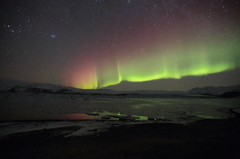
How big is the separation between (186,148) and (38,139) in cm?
668

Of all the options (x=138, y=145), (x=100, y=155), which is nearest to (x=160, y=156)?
(x=138, y=145)

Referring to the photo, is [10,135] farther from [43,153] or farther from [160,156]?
[160,156]

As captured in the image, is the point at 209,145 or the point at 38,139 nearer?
the point at 209,145

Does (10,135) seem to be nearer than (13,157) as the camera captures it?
No

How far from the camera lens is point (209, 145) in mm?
4652

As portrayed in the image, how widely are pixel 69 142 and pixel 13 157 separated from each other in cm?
190

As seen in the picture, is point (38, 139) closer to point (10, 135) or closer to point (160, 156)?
point (10, 135)

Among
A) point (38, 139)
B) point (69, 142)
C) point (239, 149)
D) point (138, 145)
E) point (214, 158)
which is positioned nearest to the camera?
point (214, 158)

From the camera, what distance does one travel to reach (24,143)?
17.5 feet

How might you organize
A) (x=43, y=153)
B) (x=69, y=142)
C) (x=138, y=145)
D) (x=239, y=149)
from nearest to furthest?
(x=239, y=149) < (x=43, y=153) < (x=138, y=145) < (x=69, y=142)

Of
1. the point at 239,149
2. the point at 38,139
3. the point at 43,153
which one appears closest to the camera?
the point at 239,149

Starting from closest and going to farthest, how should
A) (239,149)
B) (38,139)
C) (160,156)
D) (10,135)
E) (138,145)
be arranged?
(160,156) → (239,149) → (138,145) → (38,139) → (10,135)

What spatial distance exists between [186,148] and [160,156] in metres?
1.33

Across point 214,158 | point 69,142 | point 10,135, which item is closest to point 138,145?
point 214,158
